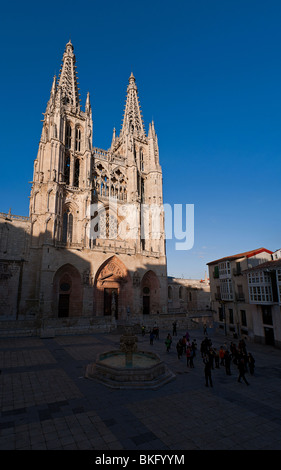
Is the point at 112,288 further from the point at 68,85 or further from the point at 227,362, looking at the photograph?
the point at 68,85

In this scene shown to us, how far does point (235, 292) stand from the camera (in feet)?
85.4

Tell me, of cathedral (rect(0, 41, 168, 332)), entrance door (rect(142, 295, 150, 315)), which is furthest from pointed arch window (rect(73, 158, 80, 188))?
entrance door (rect(142, 295, 150, 315))

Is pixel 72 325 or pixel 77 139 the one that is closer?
pixel 72 325

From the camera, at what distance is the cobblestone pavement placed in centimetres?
621

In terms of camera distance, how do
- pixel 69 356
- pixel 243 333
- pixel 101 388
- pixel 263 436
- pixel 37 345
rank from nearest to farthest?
pixel 263 436 → pixel 101 388 → pixel 69 356 → pixel 37 345 → pixel 243 333

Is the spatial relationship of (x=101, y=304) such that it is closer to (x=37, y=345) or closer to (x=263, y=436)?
(x=37, y=345)

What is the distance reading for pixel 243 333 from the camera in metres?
24.6

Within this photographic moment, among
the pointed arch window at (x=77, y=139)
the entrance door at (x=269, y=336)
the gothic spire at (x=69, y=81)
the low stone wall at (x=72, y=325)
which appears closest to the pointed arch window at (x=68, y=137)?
the pointed arch window at (x=77, y=139)

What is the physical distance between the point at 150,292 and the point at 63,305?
13449 millimetres

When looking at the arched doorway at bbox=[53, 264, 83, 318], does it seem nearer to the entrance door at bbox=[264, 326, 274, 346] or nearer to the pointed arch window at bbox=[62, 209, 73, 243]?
the pointed arch window at bbox=[62, 209, 73, 243]

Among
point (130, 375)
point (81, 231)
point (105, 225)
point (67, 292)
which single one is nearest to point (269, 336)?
point (130, 375)

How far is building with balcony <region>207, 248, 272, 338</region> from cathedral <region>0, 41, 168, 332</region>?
29.9 feet

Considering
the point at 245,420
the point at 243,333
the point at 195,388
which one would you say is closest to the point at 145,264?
the point at 243,333

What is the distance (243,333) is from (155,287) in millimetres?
15862
